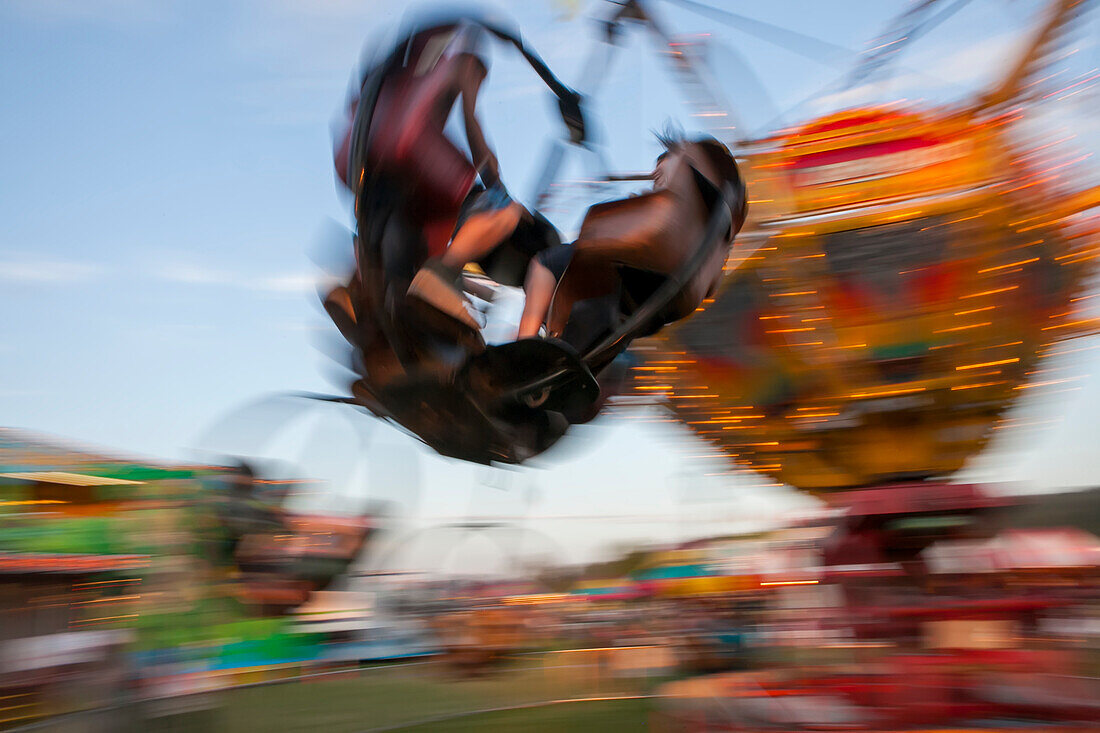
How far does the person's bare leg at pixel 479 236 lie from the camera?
8.80 feet

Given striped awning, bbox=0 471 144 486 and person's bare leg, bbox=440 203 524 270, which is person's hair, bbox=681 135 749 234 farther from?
striped awning, bbox=0 471 144 486

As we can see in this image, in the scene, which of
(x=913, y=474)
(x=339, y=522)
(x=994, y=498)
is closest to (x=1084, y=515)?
(x=913, y=474)

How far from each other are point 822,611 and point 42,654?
5.54 metres

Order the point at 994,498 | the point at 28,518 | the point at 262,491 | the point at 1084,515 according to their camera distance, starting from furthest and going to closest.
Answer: the point at 1084,515 < the point at 28,518 < the point at 994,498 < the point at 262,491

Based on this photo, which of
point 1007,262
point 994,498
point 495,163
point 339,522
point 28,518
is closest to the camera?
point 495,163

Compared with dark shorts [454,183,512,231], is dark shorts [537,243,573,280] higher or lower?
lower

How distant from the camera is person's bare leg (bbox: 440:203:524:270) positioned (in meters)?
2.68

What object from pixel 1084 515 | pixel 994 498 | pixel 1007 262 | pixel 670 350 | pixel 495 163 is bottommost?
pixel 1084 515

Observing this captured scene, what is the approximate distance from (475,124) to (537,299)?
59cm

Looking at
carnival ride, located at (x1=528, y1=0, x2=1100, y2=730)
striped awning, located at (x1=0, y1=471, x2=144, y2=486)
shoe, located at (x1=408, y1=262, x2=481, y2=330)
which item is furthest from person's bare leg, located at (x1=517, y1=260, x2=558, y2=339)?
striped awning, located at (x1=0, y1=471, x2=144, y2=486)

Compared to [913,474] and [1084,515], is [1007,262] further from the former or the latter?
[1084,515]

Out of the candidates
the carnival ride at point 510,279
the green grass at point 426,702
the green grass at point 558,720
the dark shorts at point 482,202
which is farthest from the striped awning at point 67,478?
the dark shorts at point 482,202

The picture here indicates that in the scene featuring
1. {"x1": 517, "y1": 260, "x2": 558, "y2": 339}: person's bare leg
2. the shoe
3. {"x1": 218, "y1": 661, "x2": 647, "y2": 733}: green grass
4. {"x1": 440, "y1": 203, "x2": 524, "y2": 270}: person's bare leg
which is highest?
{"x1": 440, "y1": 203, "x2": 524, "y2": 270}: person's bare leg

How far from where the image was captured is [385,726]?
20.7ft
